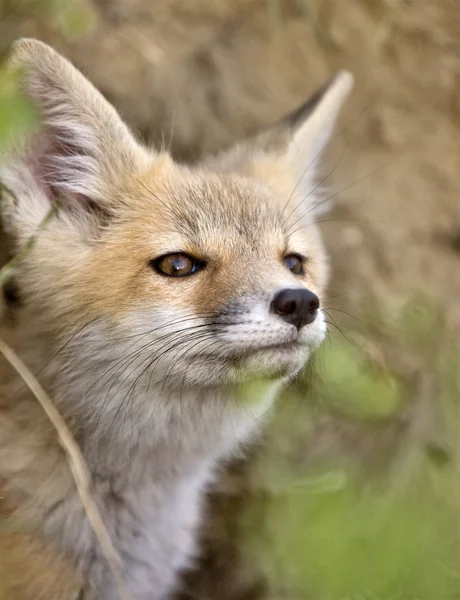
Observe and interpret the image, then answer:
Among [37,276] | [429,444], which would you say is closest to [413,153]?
[429,444]

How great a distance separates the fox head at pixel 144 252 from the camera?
166cm

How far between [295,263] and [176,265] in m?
0.45

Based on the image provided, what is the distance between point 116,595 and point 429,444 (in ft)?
4.67

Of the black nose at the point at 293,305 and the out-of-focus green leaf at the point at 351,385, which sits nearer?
the black nose at the point at 293,305

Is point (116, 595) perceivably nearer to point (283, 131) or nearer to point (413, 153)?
point (283, 131)

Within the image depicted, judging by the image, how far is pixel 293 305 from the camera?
1.60 meters

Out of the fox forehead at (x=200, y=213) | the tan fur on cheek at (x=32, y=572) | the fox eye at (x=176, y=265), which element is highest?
the fox forehead at (x=200, y=213)

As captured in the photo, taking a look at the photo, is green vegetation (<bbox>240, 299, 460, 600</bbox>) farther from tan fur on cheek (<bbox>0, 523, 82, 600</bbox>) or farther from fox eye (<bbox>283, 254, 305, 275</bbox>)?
tan fur on cheek (<bbox>0, 523, 82, 600</bbox>)

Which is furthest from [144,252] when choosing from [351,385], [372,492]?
[372,492]

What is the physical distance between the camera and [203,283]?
5.70 feet

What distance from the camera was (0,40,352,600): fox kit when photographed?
169 cm

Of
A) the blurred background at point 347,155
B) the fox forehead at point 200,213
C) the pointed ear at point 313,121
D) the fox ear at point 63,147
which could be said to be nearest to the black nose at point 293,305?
the fox forehead at point 200,213

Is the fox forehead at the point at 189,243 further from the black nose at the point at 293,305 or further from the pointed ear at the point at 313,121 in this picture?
the pointed ear at the point at 313,121

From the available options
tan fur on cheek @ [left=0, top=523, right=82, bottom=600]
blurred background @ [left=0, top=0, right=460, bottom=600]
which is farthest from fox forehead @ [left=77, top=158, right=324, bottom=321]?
tan fur on cheek @ [left=0, top=523, right=82, bottom=600]
